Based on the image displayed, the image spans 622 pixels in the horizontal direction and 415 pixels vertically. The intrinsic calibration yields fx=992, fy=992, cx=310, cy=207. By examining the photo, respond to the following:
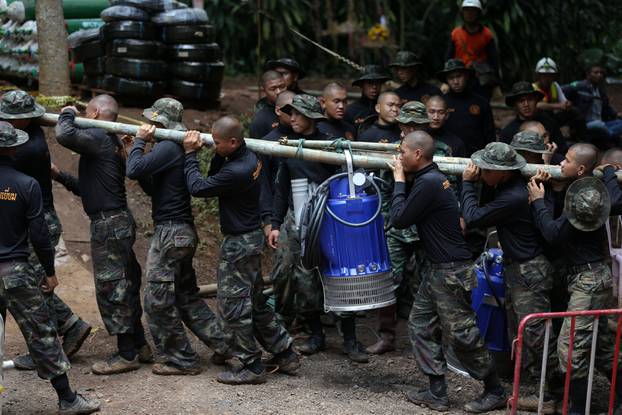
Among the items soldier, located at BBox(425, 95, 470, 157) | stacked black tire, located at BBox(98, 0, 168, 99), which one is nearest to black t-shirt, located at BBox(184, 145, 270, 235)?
soldier, located at BBox(425, 95, 470, 157)

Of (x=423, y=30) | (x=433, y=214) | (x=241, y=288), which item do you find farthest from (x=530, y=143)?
(x=423, y=30)

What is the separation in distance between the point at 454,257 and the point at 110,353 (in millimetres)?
3189

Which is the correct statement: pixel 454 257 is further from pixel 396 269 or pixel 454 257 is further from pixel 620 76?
pixel 620 76

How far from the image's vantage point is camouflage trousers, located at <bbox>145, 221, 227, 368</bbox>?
7852mm

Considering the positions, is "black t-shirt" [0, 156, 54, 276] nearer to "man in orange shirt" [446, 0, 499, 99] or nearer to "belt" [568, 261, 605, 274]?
"belt" [568, 261, 605, 274]

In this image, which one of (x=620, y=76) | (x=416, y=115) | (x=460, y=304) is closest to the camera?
(x=460, y=304)

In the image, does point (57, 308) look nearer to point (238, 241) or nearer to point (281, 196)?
point (238, 241)

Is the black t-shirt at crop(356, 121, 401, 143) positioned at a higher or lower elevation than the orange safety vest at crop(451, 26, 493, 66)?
lower

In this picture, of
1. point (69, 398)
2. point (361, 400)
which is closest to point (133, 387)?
point (69, 398)

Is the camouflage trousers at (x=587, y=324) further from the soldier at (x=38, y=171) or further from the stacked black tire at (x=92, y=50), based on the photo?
the stacked black tire at (x=92, y=50)

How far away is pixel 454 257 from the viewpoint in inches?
295

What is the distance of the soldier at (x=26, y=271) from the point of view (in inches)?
281

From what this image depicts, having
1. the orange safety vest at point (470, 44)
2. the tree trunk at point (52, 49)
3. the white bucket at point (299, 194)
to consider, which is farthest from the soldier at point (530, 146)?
the tree trunk at point (52, 49)

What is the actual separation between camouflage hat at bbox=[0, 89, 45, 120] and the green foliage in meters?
10.3
